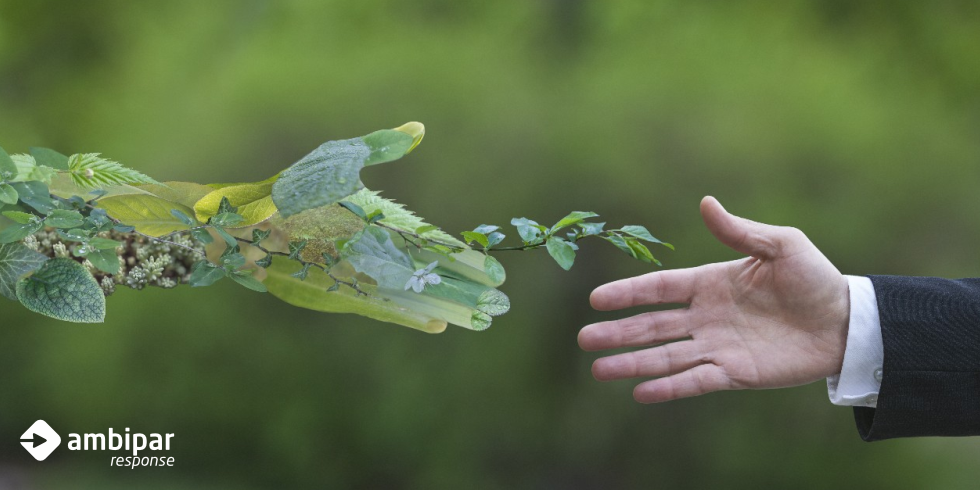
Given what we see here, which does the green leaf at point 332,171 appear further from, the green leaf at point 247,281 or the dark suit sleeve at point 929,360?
the dark suit sleeve at point 929,360

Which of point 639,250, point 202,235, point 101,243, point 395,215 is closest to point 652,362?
point 639,250

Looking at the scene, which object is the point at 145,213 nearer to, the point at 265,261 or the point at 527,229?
the point at 265,261

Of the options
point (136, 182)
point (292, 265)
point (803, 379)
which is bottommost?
point (803, 379)

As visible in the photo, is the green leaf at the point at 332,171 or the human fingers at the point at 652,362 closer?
the green leaf at the point at 332,171

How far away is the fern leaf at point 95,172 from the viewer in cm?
92

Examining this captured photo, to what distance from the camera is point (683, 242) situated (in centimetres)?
122

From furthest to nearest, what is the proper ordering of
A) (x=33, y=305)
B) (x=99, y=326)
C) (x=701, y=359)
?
(x=99, y=326) → (x=701, y=359) → (x=33, y=305)

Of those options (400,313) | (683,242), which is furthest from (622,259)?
(400,313)

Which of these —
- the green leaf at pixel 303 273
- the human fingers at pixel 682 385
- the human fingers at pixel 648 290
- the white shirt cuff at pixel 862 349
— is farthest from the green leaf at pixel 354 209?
the white shirt cuff at pixel 862 349

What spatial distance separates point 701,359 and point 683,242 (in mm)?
290

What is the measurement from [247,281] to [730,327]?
65cm

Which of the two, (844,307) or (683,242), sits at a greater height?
(683,242)

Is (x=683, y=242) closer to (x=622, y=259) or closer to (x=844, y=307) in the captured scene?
(x=622, y=259)

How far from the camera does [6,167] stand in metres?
0.86
